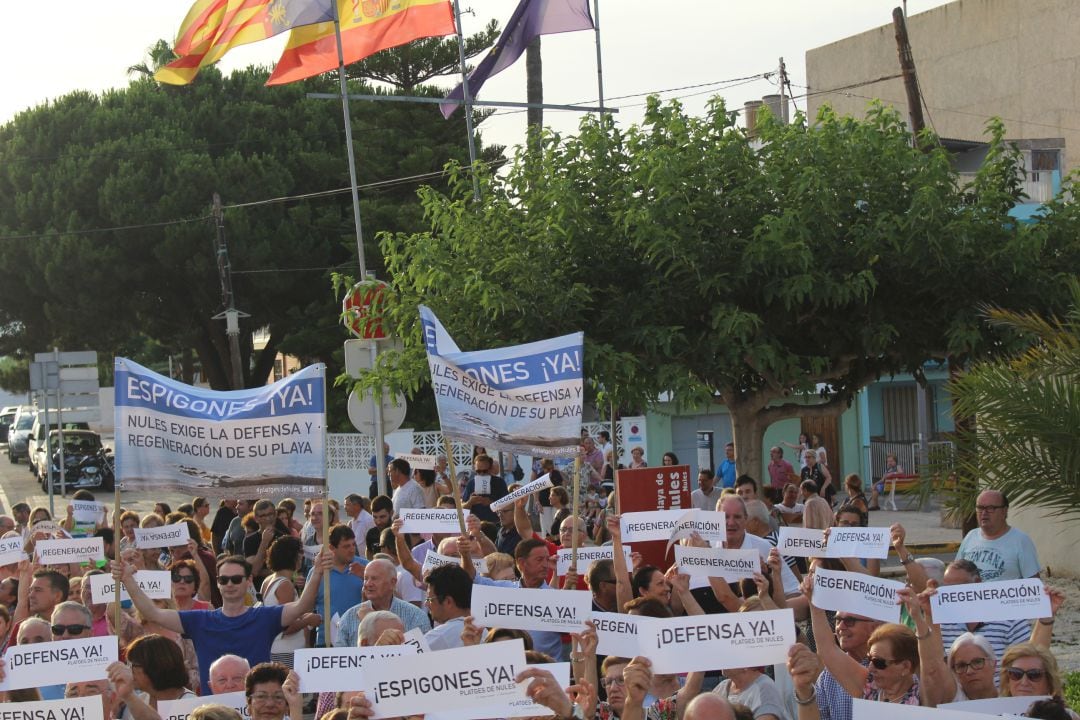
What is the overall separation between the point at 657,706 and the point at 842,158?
9.01m

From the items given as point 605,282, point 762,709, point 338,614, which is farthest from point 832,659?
point 605,282

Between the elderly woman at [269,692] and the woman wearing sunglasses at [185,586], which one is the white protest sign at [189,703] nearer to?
the elderly woman at [269,692]

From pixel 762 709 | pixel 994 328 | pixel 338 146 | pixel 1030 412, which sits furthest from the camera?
pixel 338 146

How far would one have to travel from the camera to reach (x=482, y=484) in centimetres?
1564

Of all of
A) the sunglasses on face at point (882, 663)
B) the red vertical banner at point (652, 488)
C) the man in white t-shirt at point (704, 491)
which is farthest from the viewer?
the man in white t-shirt at point (704, 491)

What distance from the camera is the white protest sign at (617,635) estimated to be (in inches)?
266

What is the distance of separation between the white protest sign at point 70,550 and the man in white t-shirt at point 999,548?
5.98 metres

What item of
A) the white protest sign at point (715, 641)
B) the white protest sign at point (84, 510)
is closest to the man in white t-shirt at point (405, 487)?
the white protest sign at point (84, 510)

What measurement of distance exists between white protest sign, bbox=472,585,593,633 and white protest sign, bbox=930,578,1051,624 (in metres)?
1.68

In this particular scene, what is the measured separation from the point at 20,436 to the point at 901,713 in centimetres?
4858

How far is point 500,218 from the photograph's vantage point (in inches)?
579

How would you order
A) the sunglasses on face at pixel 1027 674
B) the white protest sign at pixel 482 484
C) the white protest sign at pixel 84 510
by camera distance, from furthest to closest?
the white protest sign at pixel 482 484, the white protest sign at pixel 84 510, the sunglasses on face at pixel 1027 674

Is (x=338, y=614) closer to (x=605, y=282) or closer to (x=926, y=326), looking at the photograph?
(x=605, y=282)

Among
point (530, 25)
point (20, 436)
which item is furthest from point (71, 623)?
point (20, 436)
